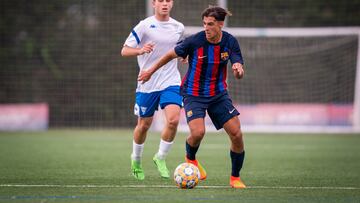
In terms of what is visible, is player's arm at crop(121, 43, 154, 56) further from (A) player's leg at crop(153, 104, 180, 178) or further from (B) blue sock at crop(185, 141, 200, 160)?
(B) blue sock at crop(185, 141, 200, 160)

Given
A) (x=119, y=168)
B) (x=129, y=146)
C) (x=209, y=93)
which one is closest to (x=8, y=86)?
(x=129, y=146)

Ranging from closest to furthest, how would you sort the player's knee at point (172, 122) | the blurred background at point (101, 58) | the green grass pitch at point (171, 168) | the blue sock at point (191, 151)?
the green grass pitch at point (171, 168) → the blue sock at point (191, 151) → the player's knee at point (172, 122) → the blurred background at point (101, 58)

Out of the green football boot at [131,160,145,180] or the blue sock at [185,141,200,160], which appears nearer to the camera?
the blue sock at [185,141,200,160]

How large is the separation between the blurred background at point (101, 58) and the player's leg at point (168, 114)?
12.8m

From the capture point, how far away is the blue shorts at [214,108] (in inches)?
316

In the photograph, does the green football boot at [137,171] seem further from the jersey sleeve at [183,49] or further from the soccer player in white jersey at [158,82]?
the jersey sleeve at [183,49]

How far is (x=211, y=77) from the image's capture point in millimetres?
8109

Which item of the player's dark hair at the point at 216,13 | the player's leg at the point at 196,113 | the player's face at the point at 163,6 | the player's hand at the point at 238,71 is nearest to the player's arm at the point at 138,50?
the player's face at the point at 163,6

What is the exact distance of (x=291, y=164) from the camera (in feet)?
37.2

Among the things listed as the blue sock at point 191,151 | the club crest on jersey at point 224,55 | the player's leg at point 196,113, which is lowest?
the blue sock at point 191,151

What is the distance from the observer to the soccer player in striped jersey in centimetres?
795

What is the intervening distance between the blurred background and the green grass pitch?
180 inches

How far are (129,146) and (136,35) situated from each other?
22.6 feet

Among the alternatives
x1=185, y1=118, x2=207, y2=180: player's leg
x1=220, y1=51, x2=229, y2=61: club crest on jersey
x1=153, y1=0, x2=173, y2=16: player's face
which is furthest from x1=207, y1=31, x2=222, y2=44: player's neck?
x1=153, y1=0, x2=173, y2=16: player's face
